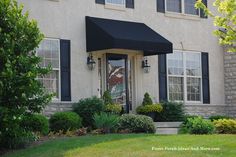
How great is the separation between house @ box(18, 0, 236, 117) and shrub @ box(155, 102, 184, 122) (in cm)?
75

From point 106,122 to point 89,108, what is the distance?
1714 millimetres

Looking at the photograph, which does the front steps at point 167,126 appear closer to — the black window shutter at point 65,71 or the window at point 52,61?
the black window shutter at point 65,71

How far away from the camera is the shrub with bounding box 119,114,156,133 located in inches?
647

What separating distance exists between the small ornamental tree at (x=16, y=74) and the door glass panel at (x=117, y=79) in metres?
6.30

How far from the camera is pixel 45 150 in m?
12.5

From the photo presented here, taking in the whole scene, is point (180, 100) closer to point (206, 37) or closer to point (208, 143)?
point (206, 37)

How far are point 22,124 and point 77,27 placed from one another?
6212 millimetres

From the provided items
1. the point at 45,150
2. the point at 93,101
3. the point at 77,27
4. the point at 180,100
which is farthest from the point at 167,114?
the point at 45,150

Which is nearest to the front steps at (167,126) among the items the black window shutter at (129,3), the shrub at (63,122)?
the shrub at (63,122)

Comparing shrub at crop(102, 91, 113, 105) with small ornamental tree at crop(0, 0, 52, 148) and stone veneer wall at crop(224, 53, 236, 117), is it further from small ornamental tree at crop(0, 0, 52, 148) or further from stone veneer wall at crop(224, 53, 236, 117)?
stone veneer wall at crop(224, 53, 236, 117)

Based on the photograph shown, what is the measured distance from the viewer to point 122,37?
18531 millimetres

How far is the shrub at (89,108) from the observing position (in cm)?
1794

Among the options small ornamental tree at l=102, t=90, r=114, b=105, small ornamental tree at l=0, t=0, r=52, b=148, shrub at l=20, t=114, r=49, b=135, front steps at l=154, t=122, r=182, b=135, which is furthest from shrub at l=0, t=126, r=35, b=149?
front steps at l=154, t=122, r=182, b=135

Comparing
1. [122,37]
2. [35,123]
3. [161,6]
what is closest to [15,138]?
A: [35,123]
